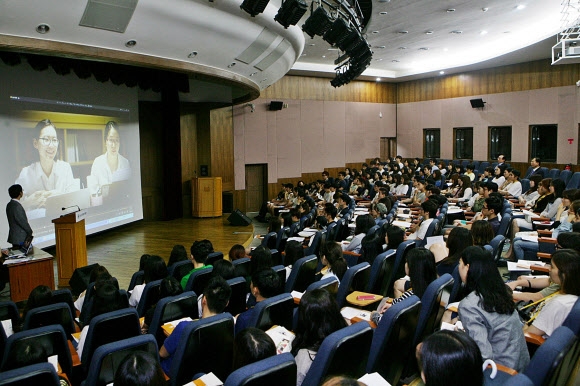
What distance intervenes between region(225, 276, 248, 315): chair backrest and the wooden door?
11.8 meters

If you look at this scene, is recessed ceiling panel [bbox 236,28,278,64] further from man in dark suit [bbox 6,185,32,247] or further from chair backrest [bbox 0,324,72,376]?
chair backrest [bbox 0,324,72,376]

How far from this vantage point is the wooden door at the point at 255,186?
1556 centimetres

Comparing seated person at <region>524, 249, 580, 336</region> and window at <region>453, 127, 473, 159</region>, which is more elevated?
window at <region>453, 127, 473, 159</region>

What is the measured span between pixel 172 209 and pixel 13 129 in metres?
5.16

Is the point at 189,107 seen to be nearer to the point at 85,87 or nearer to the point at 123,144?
the point at 123,144

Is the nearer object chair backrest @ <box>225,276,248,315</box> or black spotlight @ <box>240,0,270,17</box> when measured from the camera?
chair backrest @ <box>225,276,248,315</box>

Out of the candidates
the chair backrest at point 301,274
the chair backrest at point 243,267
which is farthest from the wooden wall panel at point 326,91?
the chair backrest at point 301,274

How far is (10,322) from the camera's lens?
3.67m

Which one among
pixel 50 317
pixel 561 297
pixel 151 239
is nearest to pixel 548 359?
pixel 561 297

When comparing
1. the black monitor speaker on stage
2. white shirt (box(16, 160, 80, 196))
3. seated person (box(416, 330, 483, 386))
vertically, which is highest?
white shirt (box(16, 160, 80, 196))

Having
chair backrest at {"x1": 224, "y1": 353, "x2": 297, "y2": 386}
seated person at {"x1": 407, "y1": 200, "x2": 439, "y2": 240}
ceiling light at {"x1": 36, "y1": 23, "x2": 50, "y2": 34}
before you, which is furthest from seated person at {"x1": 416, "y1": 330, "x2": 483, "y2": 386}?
ceiling light at {"x1": 36, "y1": 23, "x2": 50, "y2": 34}

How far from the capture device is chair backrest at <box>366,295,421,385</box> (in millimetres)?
2467

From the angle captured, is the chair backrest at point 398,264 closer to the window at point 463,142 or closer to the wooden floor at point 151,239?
the wooden floor at point 151,239

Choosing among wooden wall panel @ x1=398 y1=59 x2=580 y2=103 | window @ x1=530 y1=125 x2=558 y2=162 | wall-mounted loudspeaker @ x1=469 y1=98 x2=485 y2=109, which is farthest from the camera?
wall-mounted loudspeaker @ x1=469 y1=98 x2=485 y2=109
